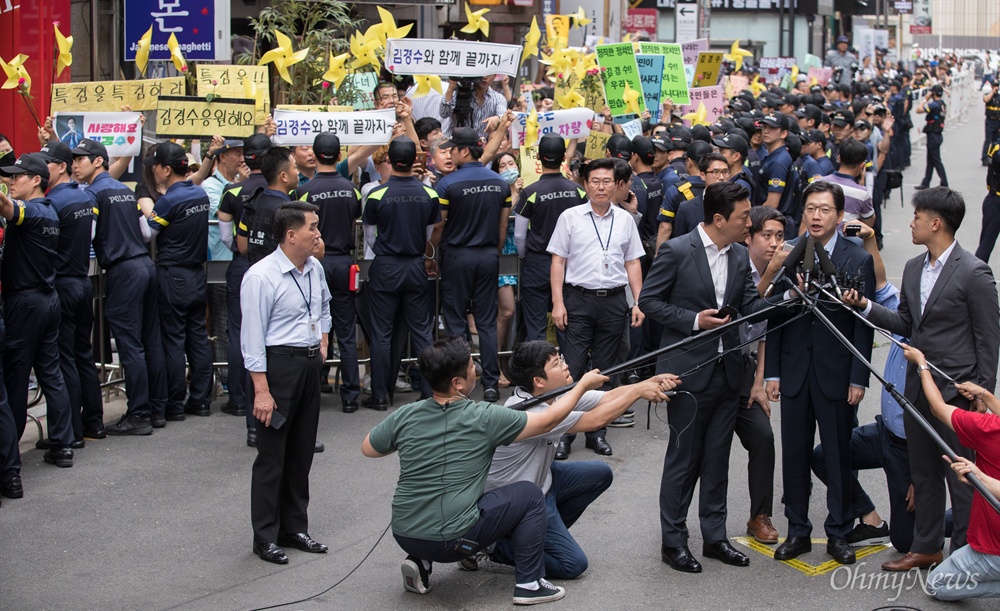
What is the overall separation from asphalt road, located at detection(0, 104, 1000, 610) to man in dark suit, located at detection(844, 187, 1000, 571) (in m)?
0.34

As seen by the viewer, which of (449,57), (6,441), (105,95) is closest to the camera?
(6,441)

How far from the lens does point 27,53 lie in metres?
13.2

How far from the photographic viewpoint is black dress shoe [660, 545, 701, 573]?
647 centimetres

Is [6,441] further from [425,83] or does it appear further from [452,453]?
[425,83]

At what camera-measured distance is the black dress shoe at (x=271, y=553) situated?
21.8 ft

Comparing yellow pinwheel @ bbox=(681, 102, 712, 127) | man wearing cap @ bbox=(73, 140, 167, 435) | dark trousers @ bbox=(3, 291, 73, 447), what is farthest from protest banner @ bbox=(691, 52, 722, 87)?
dark trousers @ bbox=(3, 291, 73, 447)

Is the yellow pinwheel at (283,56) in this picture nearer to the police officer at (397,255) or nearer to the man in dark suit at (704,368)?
the police officer at (397,255)

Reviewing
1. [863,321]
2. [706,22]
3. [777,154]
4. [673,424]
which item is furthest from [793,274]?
[706,22]

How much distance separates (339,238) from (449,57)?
2.49 m

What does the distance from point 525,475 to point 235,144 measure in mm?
5048

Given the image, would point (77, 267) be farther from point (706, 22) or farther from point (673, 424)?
point (706, 22)

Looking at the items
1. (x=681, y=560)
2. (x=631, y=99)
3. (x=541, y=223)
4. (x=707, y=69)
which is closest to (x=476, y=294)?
(x=541, y=223)

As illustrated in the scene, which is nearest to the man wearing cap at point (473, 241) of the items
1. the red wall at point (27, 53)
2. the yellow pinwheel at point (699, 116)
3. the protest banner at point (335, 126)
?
the protest banner at point (335, 126)

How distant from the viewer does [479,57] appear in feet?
36.8
